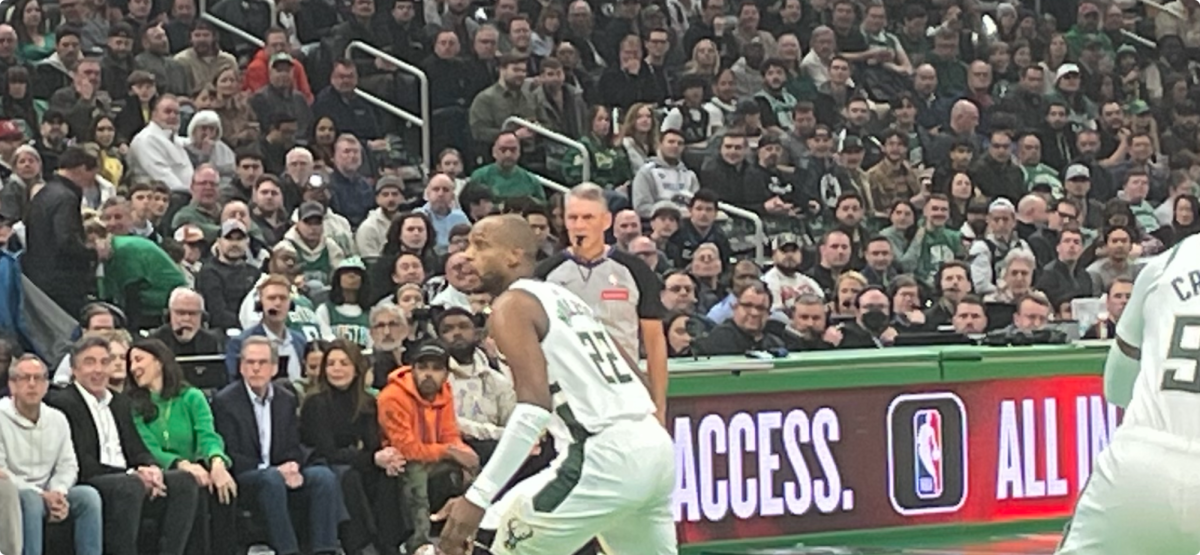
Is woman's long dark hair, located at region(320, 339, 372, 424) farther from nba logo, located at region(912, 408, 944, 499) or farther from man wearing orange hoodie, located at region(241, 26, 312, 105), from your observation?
man wearing orange hoodie, located at region(241, 26, 312, 105)

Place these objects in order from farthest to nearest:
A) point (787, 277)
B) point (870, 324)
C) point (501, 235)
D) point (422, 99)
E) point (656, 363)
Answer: point (422, 99)
point (787, 277)
point (870, 324)
point (656, 363)
point (501, 235)

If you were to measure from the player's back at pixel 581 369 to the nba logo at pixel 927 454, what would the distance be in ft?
16.9

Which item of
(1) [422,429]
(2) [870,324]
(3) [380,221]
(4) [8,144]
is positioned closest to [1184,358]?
(1) [422,429]

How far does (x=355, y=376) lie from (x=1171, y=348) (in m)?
7.20

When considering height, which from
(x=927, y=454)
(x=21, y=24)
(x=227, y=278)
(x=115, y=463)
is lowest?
(x=927, y=454)

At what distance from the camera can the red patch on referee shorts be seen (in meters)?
11.3

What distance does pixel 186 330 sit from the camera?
13.9 meters

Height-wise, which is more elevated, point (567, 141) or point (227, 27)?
point (227, 27)

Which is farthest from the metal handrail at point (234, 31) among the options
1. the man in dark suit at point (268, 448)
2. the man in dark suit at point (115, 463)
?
the man in dark suit at point (115, 463)

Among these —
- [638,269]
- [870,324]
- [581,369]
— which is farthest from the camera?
[870,324]

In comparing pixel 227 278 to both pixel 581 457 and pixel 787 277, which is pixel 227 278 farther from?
pixel 581 457

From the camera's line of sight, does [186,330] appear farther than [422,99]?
No

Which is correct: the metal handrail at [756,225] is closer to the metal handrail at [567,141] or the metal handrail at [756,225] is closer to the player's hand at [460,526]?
the metal handrail at [567,141]

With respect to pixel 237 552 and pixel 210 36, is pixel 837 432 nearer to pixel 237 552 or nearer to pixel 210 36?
pixel 237 552
